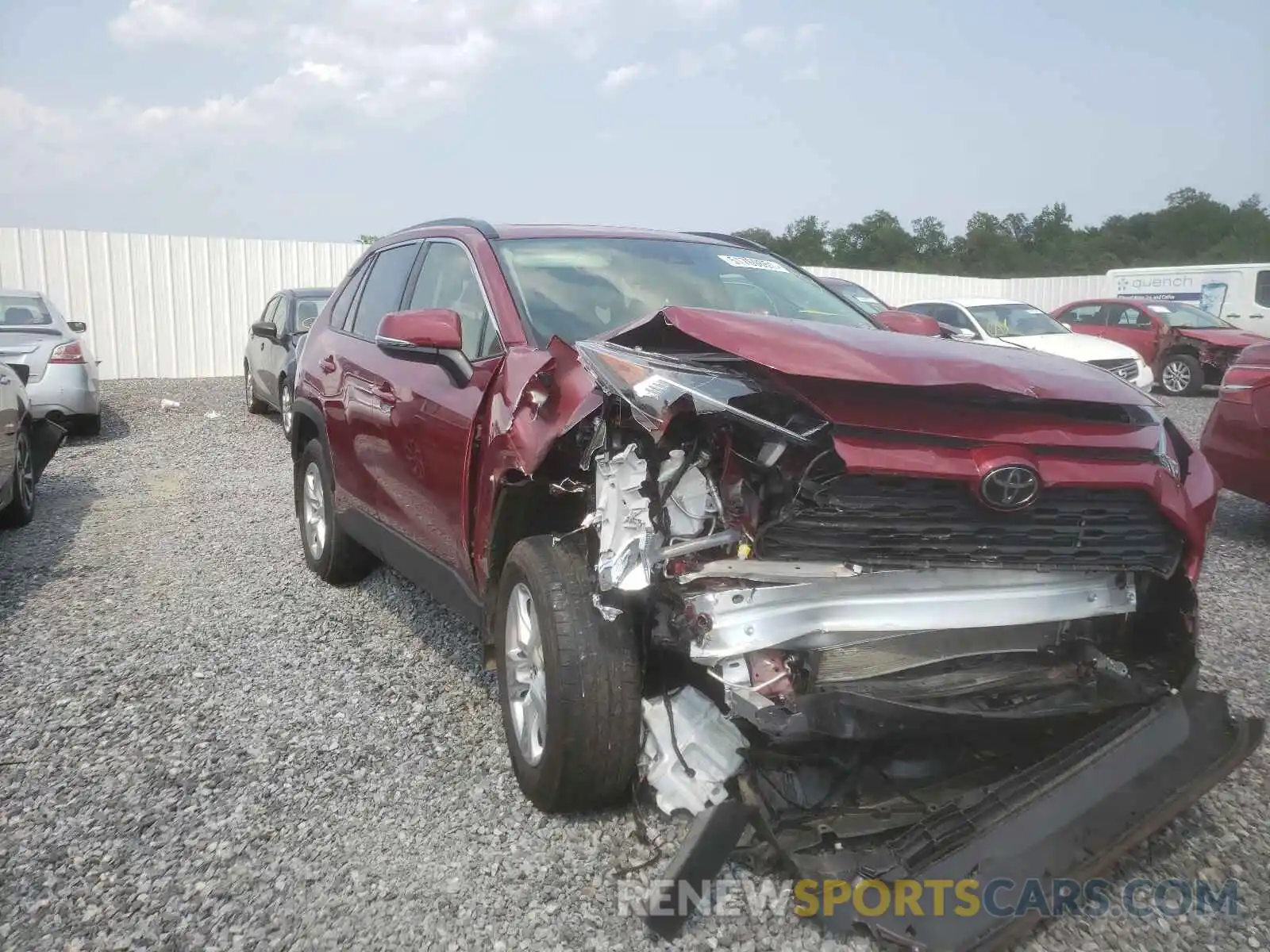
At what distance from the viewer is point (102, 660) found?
13.8ft

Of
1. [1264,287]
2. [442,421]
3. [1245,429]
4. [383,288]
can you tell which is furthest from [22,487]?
[1264,287]

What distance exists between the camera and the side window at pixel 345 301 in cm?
510

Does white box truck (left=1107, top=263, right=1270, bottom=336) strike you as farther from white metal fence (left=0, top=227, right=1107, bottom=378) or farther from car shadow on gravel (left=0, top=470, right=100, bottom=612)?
car shadow on gravel (left=0, top=470, right=100, bottom=612)

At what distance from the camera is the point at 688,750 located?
2.67m

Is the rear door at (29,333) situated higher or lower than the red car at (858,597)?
lower

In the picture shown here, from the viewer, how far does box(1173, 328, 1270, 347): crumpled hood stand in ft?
49.9

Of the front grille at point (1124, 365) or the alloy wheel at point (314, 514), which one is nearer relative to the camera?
the alloy wheel at point (314, 514)

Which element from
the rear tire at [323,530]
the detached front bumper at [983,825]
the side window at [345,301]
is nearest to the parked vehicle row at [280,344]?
the rear tire at [323,530]

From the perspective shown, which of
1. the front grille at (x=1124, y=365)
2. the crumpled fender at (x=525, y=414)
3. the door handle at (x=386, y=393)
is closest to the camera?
the crumpled fender at (x=525, y=414)

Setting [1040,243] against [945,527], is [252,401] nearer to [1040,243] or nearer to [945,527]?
[945,527]

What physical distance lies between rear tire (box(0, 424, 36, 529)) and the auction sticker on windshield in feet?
16.1

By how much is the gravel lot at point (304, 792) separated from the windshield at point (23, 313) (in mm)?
5920

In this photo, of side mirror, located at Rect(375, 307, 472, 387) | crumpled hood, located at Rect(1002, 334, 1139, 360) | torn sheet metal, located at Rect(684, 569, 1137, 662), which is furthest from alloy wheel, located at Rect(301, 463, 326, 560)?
crumpled hood, located at Rect(1002, 334, 1139, 360)

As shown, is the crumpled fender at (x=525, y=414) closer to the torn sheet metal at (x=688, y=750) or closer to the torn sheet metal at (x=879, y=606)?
the torn sheet metal at (x=879, y=606)
